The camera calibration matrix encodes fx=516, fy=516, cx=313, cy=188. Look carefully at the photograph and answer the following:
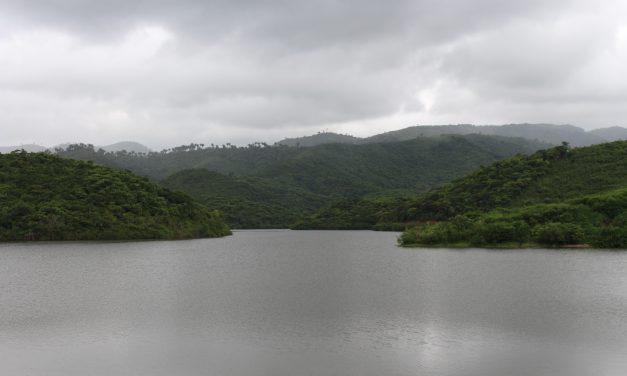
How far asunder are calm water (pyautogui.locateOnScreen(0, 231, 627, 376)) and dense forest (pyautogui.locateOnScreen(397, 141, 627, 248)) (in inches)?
1113

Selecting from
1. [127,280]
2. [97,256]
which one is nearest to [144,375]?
[127,280]

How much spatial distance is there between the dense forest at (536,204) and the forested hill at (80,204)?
6585cm

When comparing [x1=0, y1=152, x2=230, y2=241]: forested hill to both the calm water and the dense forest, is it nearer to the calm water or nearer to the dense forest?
the calm water

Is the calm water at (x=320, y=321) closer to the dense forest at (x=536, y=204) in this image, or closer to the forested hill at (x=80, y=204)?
the dense forest at (x=536, y=204)

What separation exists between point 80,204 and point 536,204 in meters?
105

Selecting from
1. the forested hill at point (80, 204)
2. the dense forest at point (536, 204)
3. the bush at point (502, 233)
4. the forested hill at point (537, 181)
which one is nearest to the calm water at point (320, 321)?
the dense forest at point (536, 204)

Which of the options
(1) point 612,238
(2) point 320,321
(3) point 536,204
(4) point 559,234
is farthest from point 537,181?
(2) point 320,321

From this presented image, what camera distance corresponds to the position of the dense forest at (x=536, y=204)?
88625mm

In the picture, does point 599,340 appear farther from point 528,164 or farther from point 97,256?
point 528,164

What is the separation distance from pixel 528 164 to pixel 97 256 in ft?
379

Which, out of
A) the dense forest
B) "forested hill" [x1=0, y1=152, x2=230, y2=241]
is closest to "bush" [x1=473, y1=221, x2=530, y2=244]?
the dense forest

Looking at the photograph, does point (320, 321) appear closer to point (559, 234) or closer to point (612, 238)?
point (559, 234)

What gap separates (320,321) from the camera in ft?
105

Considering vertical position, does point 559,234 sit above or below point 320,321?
above
